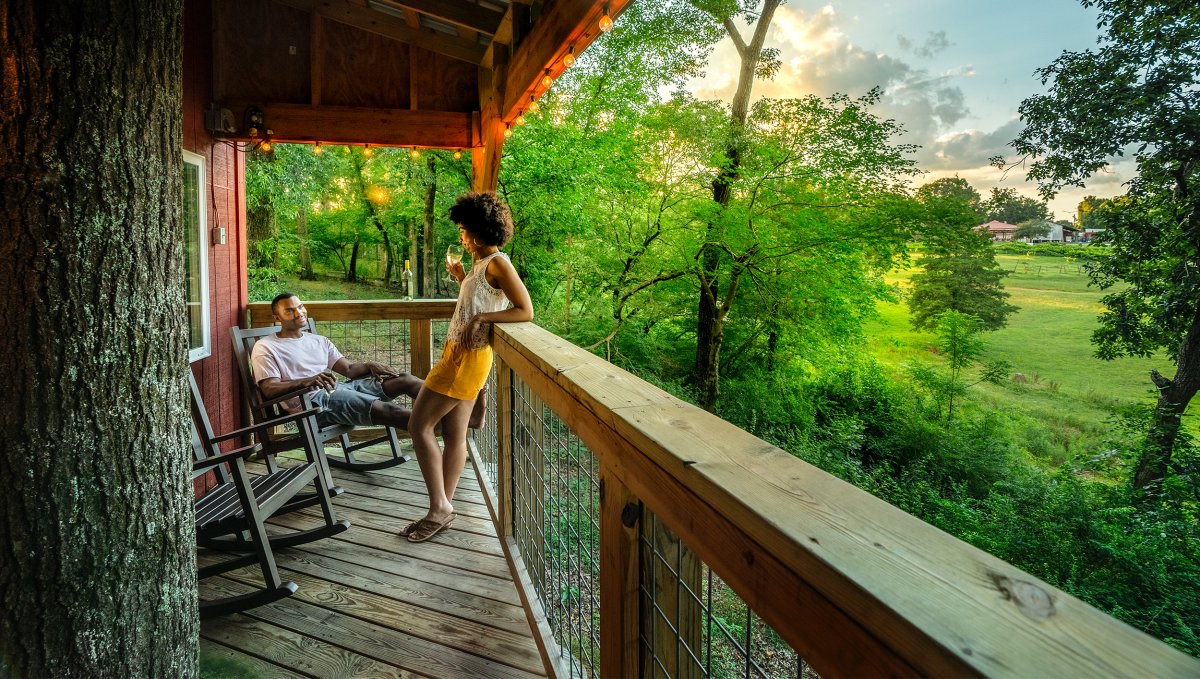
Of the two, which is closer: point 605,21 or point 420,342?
point 605,21

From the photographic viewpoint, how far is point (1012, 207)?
375 inches

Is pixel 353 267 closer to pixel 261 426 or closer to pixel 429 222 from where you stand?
pixel 429 222

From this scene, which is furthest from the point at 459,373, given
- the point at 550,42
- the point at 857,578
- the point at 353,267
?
the point at 353,267

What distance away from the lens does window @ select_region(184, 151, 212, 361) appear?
3.81 m

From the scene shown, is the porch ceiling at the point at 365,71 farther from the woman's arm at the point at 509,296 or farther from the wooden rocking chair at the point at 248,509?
the wooden rocking chair at the point at 248,509

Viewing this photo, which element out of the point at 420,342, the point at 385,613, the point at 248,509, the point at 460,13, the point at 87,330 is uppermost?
the point at 460,13

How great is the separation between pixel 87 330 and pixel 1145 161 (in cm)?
1064

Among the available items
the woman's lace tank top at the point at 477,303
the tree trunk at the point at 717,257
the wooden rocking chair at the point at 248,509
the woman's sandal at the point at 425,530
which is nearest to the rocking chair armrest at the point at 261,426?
the wooden rocking chair at the point at 248,509

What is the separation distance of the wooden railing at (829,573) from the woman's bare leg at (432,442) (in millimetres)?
1619

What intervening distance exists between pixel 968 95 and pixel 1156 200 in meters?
10.9

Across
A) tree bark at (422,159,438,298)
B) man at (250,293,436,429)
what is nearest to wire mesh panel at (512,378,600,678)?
man at (250,293,436,429)

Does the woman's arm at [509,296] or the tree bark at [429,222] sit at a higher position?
the tree bark at [429,222]

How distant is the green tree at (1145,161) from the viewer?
299 inches

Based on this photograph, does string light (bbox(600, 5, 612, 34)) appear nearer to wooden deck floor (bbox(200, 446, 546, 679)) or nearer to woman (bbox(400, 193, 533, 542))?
woman (bbox(400, 193, 533, 542))
